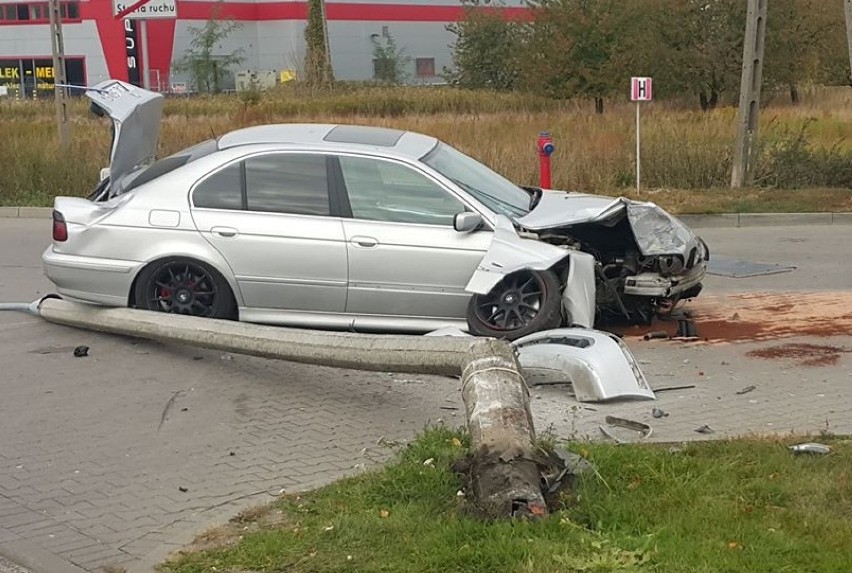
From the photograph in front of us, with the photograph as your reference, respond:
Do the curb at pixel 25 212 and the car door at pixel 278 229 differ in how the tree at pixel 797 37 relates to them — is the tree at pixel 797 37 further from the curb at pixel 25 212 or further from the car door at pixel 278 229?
the car door at pixel 278 229

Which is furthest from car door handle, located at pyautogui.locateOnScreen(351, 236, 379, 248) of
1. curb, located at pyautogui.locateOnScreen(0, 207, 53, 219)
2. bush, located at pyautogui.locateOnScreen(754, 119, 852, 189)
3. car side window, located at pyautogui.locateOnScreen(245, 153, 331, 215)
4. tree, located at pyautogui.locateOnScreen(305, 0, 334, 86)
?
tree, located at pyautogui.locateOnScreen(305, 0, 334, 86)

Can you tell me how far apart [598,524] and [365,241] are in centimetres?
416

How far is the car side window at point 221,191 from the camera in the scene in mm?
8969

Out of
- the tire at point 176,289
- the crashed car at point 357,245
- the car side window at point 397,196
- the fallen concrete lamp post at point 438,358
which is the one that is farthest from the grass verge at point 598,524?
the tire at point 176,289

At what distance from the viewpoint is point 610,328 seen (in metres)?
9.65

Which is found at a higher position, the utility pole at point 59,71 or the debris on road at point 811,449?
the utility pole at point 59,71

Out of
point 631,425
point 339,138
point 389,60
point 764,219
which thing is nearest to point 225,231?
point 339,138

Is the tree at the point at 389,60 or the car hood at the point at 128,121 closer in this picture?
the car hood at the point at 128,121

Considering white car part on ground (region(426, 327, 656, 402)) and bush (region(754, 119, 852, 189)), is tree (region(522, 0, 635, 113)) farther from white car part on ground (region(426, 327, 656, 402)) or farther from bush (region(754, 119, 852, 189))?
white car part on ground (region(426, 327, 656, 402))

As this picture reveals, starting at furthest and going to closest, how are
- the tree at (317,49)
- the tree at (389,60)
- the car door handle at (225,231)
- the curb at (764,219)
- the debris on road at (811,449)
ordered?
the tree at (389,60)
the tree at (317,49)
the curb at (764,219)
the car door handle at (225,231)
the debris on road at (811,449)

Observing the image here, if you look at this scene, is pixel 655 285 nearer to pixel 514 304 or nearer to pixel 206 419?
pixel 514 304

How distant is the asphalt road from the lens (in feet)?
18.5

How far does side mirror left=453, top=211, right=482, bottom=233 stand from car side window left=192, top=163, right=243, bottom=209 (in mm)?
1766

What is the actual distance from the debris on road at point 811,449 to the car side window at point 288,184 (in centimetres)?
422
